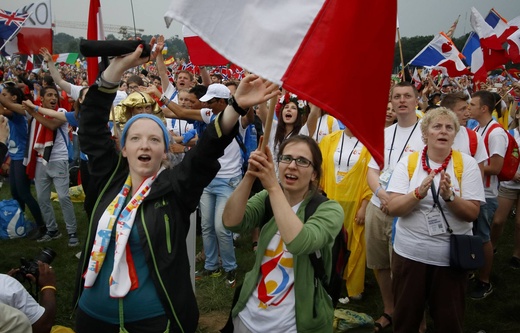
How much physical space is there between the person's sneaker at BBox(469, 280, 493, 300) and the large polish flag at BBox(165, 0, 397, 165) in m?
Answer: 3.84

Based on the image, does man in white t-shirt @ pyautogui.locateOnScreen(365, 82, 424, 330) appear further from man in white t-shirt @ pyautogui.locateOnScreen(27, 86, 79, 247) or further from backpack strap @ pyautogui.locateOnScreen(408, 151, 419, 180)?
man in white t-shirt @ pyautogui.locateOnScreen(27, 86, 79, 247)

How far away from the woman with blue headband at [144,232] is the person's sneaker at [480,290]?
3.72 meters

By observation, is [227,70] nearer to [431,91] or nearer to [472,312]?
[431,91]

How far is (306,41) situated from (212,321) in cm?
333

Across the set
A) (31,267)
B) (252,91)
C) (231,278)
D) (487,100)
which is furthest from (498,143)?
(31,267)

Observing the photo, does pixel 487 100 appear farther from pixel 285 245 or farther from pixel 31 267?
pixel 31 267

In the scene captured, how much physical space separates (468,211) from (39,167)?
5433mm

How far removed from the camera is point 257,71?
1734 mm

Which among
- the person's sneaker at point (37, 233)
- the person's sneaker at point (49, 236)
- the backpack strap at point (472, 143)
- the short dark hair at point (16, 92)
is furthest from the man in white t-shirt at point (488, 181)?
the short dark hair at point (16, 92)

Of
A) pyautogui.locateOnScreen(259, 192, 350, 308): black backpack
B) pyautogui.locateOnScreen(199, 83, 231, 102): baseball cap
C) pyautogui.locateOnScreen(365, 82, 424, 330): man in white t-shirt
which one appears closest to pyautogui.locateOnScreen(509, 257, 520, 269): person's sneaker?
pyautogui.locateOnScreen(365, 82, 424, 330): man in white t-shirt

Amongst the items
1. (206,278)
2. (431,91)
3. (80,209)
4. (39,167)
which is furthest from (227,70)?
(206,278)

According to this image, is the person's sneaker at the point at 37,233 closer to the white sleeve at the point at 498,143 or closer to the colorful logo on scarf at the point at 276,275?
the colorful logo on scarf at the point at 276,275

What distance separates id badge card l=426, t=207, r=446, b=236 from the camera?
3219 millimetres

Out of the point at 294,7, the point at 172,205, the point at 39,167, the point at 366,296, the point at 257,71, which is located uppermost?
the point at 294,7
